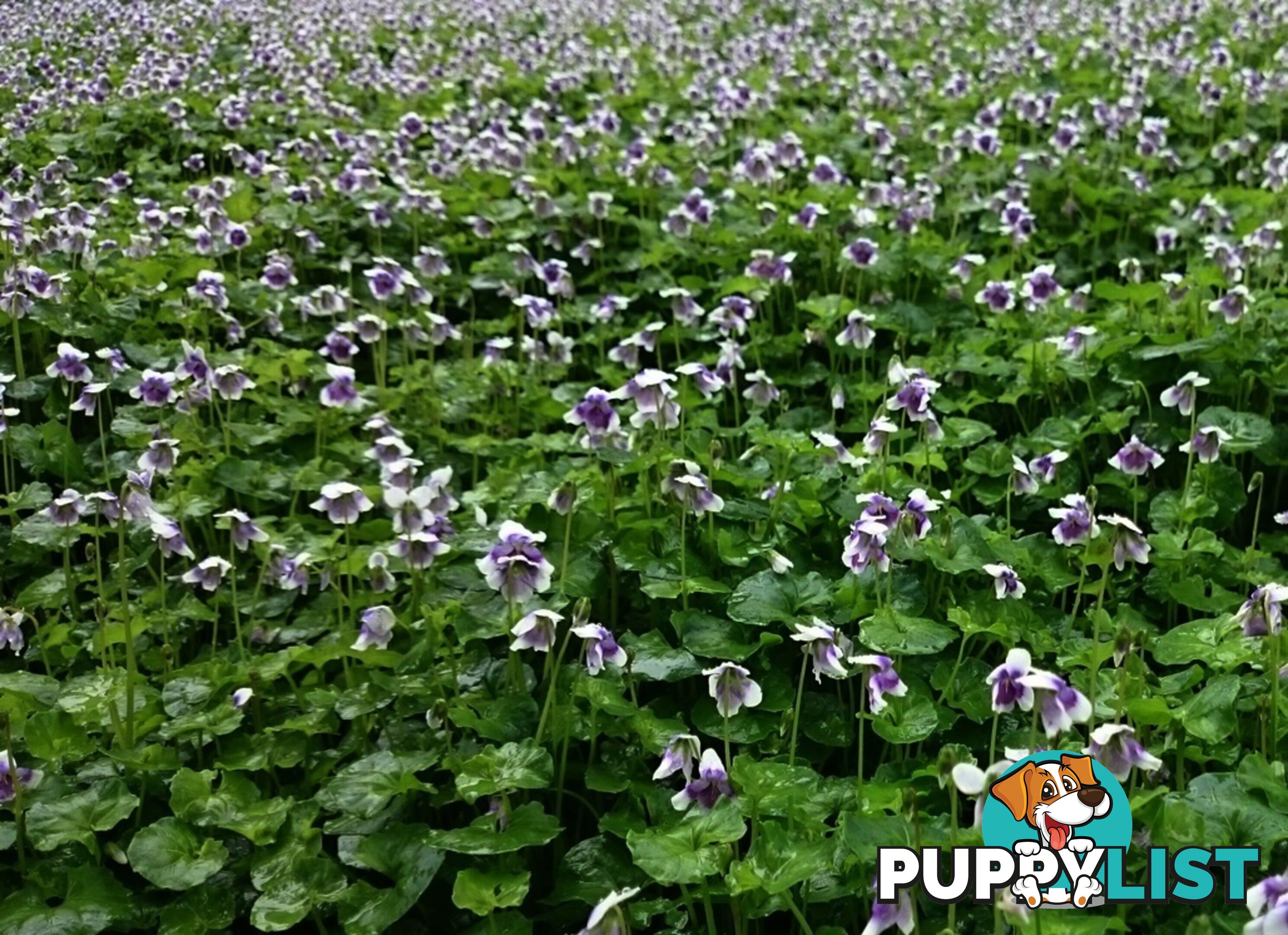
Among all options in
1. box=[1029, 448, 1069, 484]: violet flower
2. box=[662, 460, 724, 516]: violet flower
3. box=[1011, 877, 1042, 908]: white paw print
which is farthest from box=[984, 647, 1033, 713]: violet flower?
box=[1029, 448, 1069, 484]: violet flower

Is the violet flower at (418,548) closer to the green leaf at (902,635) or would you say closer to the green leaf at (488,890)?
the green leaf at (488,890)

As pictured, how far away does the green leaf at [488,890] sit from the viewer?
7.27ft

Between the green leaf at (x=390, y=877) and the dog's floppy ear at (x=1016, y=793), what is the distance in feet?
3.67

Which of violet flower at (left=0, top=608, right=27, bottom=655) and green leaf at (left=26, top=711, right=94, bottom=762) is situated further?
violet flower at (left=0, top=608, right=27, bottom=655)

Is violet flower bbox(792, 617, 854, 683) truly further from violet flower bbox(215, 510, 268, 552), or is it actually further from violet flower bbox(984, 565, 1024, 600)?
violet flower bbox(215, 510, 268, 552)

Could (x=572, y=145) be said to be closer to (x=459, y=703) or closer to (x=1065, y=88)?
(x=1065, y=88)

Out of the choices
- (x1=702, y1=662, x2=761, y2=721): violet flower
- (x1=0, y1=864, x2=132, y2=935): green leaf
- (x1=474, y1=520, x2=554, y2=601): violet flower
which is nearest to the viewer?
(x1=0, y1=864, x2=132, y2=935): green leaf

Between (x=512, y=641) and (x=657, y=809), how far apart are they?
0.58 metres

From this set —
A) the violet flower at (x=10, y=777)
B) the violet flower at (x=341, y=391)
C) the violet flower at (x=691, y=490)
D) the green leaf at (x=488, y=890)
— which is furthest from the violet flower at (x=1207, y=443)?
the violet flower at (x=10, y=777)

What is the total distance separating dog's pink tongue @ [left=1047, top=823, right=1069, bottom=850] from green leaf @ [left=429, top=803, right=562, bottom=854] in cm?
95

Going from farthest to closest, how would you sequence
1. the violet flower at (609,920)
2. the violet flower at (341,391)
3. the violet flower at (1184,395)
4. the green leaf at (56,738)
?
1. the violet flower at (341,391)
2. the violet flower at (1184,395)
3. the green leaf at (56,738)
4. the violet flower at (609,920)

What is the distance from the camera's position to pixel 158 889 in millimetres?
2566

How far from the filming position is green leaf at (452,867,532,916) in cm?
222

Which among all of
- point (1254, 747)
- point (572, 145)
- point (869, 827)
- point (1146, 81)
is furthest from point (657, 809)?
point (1146, 81)
